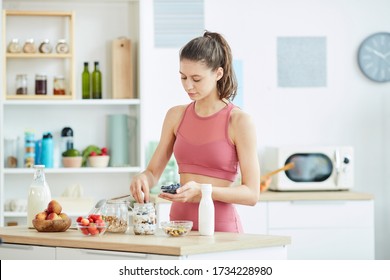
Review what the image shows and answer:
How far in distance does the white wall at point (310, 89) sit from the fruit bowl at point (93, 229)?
105 inches

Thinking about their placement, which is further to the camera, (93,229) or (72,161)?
(72,161)

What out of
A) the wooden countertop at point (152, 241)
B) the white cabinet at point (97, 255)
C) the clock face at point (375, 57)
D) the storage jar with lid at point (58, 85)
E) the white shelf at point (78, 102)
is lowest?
the white cabinet at point (97, 255)

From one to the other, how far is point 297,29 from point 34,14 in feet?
6.13

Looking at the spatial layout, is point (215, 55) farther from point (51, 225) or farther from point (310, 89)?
point (310, 89)

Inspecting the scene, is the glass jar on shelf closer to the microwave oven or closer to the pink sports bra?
the microwave oven

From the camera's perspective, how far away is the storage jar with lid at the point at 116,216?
9.37 feet

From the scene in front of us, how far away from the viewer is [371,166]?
5.62 meters

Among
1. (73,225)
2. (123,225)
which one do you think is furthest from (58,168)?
(123,225)

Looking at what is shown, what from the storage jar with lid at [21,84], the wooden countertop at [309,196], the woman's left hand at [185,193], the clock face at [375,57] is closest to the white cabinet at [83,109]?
the storage jar with lid at [21,84]

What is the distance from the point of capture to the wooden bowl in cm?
291

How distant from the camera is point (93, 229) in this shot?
276cm

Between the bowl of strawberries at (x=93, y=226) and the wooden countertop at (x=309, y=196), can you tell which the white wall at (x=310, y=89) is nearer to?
the wooden countertop at (x=309, y=196)

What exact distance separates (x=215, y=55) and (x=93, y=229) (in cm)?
81

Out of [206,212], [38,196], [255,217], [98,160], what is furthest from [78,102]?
[206,212]
